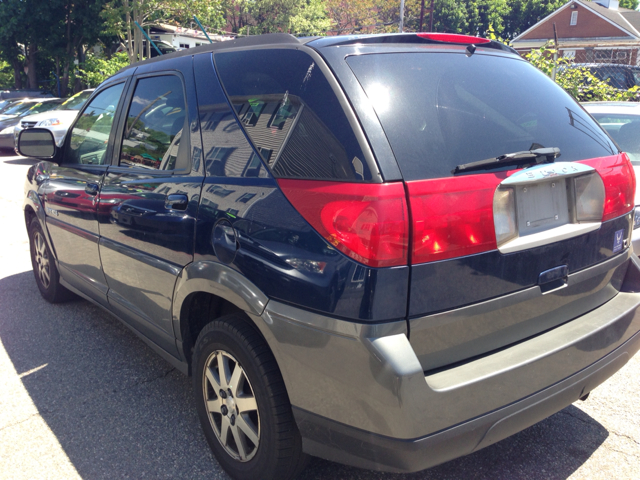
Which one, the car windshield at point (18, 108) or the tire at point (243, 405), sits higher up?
the car windshield at point (18, 108)

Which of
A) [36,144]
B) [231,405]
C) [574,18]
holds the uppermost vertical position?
[574,18]

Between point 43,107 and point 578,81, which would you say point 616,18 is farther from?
point 43,107

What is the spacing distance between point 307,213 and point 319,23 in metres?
46.4

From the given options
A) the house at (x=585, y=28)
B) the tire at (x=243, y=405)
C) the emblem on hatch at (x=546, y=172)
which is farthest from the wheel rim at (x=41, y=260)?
the house at (x=585, y=28)

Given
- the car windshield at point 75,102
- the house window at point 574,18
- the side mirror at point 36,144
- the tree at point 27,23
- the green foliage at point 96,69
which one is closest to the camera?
the side mirror at point 36,144

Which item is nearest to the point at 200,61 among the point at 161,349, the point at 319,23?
the point at 161,349

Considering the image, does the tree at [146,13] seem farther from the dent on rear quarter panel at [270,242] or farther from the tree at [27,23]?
the dent on rear quarter panel at [270,242]

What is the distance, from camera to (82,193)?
3.59m

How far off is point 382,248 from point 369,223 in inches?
3.6

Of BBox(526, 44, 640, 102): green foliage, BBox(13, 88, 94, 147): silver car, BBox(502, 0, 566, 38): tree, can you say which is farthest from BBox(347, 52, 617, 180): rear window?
BBox(502, 0, 566, 38): tree

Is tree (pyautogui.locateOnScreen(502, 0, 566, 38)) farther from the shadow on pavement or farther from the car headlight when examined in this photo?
the shadow on pavement

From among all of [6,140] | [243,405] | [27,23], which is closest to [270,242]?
[243,405]

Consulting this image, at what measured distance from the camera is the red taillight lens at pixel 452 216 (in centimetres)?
180

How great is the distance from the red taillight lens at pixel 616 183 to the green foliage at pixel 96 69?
1001 inches
